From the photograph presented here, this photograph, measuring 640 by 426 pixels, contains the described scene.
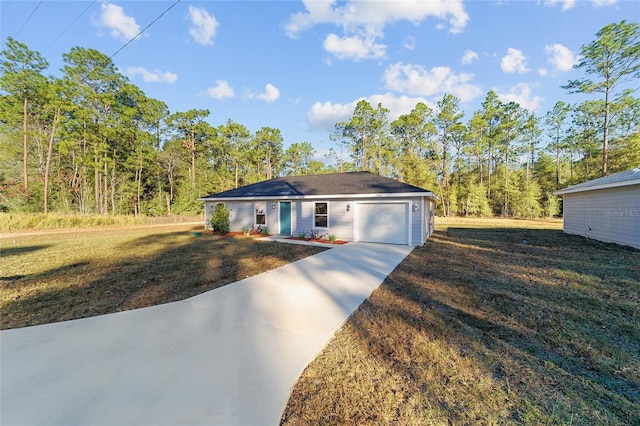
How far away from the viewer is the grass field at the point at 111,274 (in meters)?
3.88

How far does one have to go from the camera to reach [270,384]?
7.12 feet

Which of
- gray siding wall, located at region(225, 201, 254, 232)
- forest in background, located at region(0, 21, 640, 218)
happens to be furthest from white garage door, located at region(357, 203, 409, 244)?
forest in background, located at region(0, 21, 640, 218)

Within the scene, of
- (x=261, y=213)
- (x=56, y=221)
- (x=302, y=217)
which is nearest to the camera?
(x=302, y=217)

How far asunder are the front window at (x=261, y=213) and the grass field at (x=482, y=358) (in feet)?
30.0

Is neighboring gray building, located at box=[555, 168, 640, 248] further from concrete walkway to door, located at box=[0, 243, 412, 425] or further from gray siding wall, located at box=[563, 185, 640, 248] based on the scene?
concrete walkway to door, located at box=[0, 243, 412, 425]

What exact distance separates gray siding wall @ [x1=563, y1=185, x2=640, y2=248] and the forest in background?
14029 millimetres

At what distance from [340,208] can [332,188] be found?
127 cm

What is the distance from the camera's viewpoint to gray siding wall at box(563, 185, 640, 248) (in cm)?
835

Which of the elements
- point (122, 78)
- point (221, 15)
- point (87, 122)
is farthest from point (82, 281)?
point (122, 78)

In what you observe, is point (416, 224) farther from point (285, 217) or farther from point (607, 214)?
point (607, 214)

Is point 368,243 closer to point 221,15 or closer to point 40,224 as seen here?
point 221,15

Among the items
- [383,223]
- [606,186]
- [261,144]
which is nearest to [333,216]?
[383,223]

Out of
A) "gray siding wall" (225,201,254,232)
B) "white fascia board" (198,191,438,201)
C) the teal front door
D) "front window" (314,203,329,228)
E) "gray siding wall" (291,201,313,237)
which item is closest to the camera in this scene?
"white fascia board" (198,191,438,201)

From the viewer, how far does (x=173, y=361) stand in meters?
2.48
